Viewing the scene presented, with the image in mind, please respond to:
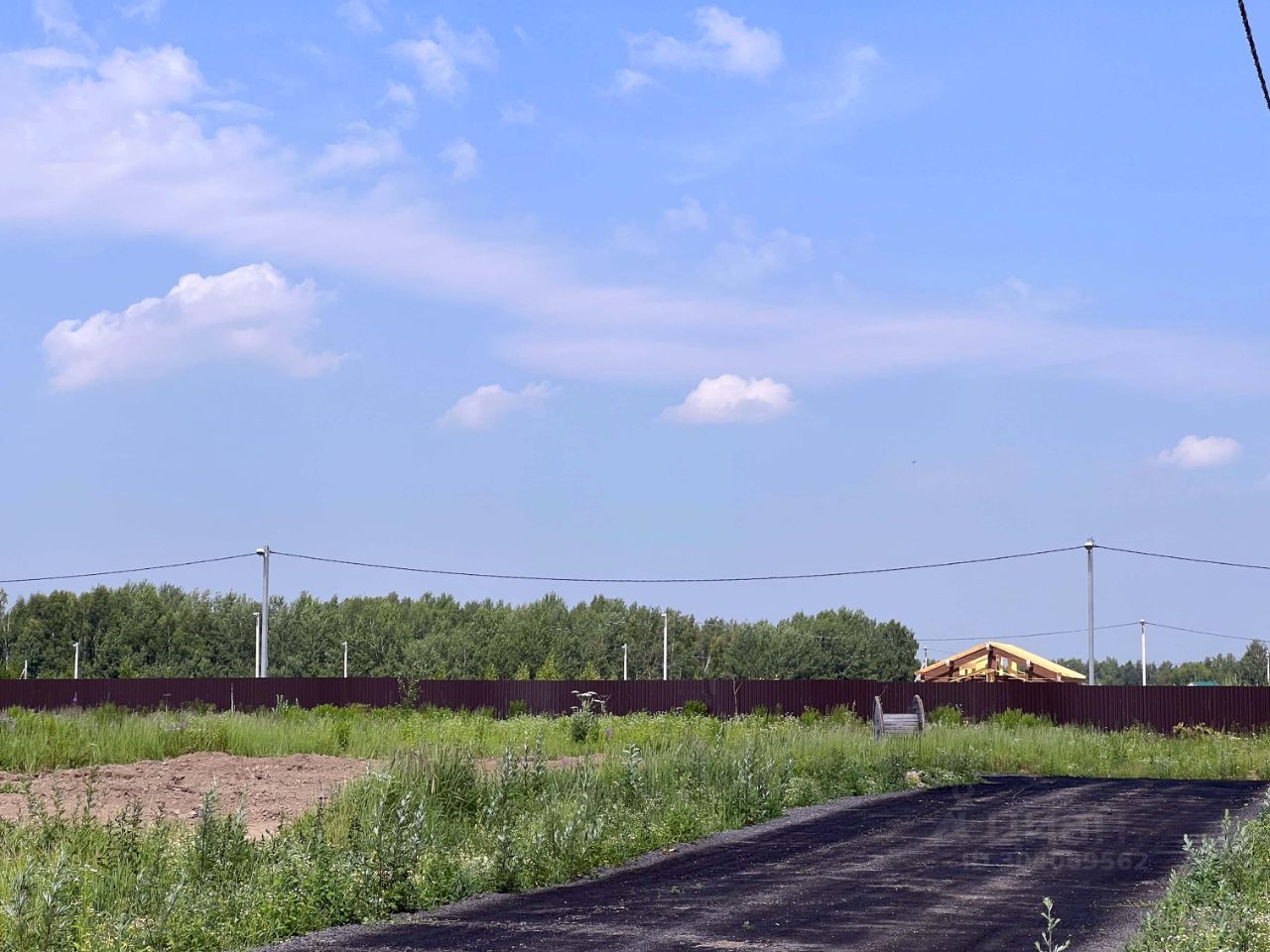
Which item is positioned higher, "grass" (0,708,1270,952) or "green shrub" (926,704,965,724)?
"grass" (0,708,1270,952)

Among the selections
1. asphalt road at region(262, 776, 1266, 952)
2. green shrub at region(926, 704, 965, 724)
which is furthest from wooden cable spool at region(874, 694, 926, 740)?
asphalt road at region(262, 776, 1266, 952)

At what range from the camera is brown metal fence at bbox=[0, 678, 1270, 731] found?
118 feet

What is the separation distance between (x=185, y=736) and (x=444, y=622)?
83952mm

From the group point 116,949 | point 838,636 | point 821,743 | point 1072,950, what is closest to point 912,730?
point 821,743

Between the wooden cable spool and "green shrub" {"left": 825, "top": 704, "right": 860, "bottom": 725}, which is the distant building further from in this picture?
the wooden cable spool

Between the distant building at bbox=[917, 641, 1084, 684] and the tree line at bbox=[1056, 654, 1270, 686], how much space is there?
77.5m

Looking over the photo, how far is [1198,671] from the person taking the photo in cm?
16638

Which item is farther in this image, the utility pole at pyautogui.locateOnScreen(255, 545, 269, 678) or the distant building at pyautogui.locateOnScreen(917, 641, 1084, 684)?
the distant building at pyautogui.locateOnScreen(917, 641, 1084, 684)

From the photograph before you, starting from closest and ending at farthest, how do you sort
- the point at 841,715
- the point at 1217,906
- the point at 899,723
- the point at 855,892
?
the point at 1217,906 → the point at 855,892 → the point at 899,723 → the point at 841,715

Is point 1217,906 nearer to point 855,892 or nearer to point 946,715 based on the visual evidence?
point 855,892

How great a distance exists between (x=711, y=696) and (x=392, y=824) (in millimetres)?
30828

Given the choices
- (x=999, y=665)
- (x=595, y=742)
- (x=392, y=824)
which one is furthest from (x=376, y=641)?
(x=392, y=824)

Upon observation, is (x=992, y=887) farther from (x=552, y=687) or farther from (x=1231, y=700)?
(x=552, y=687)

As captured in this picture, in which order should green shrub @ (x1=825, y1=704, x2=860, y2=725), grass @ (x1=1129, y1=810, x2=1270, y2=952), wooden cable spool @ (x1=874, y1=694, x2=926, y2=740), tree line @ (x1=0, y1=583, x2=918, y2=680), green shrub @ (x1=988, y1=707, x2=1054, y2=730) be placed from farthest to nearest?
1. tree line @ (x1=0, y1=583, x2=918, y2=680)
2. green shrub @ (x1=988, y1=707, x2=1054, y2=730)
3. green shrub @ (x1=825, y1=704, x2=860, y2=725)
4. wooden cable spool @ (x1=874, y1=694, x2=926, y2=740)
5. grass @ (x1=1129, y1=810, x2=1270, y2=952)
